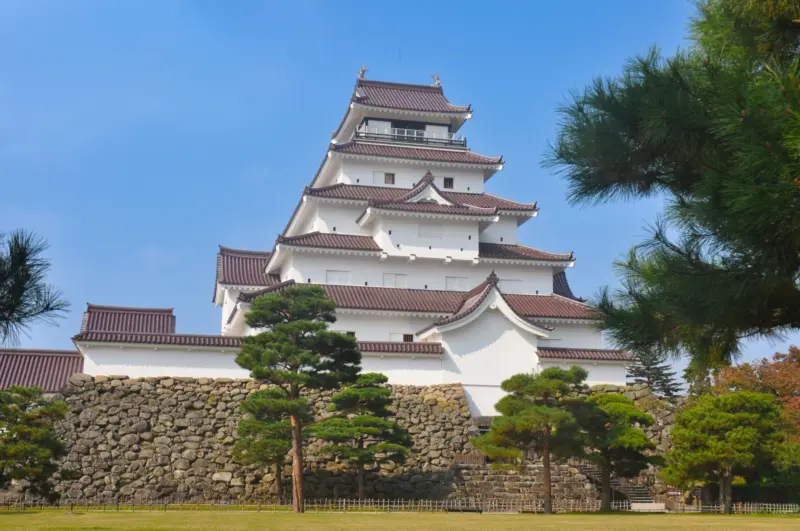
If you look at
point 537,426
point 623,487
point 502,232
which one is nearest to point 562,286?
point 502,232

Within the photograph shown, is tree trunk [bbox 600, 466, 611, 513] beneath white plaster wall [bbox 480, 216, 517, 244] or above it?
beneath

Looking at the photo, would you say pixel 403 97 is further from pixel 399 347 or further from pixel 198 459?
pixel 198 459

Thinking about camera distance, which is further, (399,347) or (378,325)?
(378,325)

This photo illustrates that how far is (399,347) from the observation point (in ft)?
81.5

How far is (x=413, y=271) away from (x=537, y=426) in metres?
11.0

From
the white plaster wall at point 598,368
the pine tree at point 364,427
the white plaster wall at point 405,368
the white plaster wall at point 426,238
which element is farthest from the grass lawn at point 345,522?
the white plaster wall at point 426,238

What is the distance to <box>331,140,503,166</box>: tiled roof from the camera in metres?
31.1

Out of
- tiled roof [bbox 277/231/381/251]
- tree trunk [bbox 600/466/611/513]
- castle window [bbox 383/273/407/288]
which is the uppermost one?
tiled roof [bbox 277/231/381/251]

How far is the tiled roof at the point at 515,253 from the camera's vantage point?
29484 mm

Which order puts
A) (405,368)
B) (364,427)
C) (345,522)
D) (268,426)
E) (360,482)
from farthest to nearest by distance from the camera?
(405,368), (360,482), (364,427), (268,426), (345,522)

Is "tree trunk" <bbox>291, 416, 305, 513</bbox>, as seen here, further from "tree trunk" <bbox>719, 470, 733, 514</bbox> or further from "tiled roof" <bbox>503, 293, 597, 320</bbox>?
"tree trunk" <bbox>719, 470, 733, 514</bbox>

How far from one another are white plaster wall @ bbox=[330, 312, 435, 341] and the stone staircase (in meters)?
6.60

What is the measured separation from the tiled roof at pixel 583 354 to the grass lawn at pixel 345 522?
7.66 m

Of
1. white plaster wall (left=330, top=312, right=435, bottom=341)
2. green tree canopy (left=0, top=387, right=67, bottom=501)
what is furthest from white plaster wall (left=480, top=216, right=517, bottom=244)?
green tree canopy (left=0, top=387, right=67, bottom=501)
